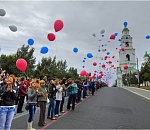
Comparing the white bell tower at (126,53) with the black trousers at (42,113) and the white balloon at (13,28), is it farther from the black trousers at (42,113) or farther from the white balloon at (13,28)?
the black trousers at (42,113)

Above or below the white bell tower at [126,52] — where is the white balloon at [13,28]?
below

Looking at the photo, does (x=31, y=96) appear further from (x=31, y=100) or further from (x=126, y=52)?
(x=126, y=52)

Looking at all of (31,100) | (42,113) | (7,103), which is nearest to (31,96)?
(31,100)

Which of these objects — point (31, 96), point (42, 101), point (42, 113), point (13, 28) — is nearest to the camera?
point (31, 96)

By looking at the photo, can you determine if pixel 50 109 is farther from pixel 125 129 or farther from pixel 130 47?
pixel 130 47

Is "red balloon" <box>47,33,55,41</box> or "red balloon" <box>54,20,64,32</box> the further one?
"red balloon" <box>47,33,55,41</box>

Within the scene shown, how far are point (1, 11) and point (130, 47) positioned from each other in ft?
376

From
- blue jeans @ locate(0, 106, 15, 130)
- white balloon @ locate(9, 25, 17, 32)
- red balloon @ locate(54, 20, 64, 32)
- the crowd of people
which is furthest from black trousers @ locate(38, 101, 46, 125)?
white balloon @ locate(9, 25, 17, 32)

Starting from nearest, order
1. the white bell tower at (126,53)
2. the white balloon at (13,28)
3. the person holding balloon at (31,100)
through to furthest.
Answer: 1. the person holding balloon at (31,100)
2. the white balloon at (13,28)
3. the white bell tower at (126,53)

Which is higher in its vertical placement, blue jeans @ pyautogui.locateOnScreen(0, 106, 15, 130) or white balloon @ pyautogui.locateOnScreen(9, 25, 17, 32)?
white balloon @ pyautogui.locateOnScreen(9, 25, 17, 32)

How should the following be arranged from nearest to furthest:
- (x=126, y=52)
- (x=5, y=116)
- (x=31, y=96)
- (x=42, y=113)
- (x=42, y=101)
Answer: (x=5, y=116) → (x=31, y=96) → (x=42, y=113) → (x=42, y=101) → (x=126, y=52)

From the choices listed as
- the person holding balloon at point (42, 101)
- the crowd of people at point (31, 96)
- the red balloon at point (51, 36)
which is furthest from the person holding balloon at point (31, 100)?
the red balloon at point (51, 36)

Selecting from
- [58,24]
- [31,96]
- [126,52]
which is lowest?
[31,96]

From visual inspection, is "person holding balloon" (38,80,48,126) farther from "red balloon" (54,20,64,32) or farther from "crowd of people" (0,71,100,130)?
"red balloon" (54,20,64,32)
